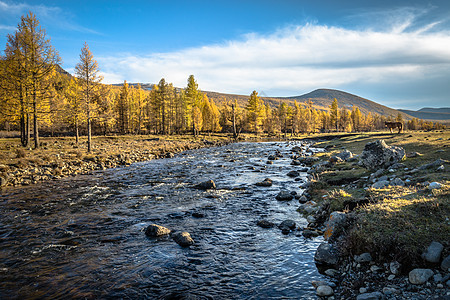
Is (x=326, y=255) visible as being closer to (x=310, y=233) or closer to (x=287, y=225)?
(x=310, y=233)

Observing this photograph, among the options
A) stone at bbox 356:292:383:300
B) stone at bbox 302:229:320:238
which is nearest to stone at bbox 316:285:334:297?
stone at bbox 356:292:383:300

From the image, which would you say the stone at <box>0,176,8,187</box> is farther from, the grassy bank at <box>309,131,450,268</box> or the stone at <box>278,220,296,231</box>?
the grassy bank at <box>309,131,450,268</box>

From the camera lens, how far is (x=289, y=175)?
62.6 feet

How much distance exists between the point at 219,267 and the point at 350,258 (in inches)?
146

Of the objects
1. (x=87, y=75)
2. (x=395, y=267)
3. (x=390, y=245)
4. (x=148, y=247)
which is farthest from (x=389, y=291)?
(x=87, y=75)

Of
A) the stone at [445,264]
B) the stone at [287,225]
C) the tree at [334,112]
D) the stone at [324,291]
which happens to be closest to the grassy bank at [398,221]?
the stone at [445,264]

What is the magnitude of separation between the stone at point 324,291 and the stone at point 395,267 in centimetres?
145

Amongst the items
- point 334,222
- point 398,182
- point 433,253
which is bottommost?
point 334,222

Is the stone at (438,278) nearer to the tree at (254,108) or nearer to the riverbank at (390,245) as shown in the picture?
the riverbank at (390,245)

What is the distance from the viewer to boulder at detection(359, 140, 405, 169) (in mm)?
14008

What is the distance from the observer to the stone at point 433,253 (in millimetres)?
5027

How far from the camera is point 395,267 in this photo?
17.4 feet

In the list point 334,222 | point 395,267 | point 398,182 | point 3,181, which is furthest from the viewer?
point 3,181

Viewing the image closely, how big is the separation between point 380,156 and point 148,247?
13890mm
